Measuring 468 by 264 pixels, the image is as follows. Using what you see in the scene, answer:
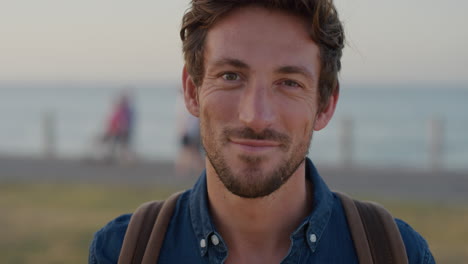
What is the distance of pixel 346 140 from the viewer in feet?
56.7

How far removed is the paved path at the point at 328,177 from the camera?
1300cm

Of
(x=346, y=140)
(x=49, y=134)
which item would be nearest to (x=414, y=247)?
(x=346, y=140)

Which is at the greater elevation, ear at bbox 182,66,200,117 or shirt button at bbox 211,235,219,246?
ear at bbox 182,66,200,117

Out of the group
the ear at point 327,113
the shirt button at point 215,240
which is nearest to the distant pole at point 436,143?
the ear at point 327,113

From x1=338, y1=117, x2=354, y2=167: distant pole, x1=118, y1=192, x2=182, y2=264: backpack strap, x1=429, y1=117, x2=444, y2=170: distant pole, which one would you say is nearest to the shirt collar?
x1=118, y1=192, x2=182, y2=264: backpack strap

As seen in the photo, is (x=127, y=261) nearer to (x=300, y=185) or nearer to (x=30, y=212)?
(x=300, y=185)

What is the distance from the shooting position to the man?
255 cm

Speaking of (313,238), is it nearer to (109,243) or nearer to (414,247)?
(414,247)

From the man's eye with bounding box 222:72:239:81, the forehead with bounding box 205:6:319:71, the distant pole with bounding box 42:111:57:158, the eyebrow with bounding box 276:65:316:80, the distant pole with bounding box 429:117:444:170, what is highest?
the forehead with bounding box 205:6:319:71

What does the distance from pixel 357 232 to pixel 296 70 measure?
0.68 metres

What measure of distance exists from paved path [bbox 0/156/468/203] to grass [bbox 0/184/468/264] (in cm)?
112

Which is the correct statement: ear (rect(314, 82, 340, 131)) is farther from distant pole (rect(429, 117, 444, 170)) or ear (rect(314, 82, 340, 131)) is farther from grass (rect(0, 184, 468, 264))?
distant pole (rect(429, 117, 444, 170))

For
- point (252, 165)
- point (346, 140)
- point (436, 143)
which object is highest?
point (252, 165)

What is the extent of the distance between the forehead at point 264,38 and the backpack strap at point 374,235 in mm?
636
